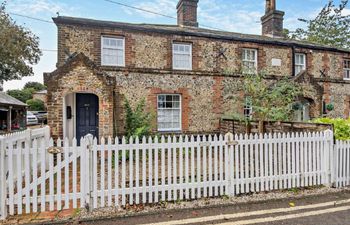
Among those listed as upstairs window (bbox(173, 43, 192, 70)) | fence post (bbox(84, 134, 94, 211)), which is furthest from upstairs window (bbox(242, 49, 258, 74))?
fence post (bbox(84, 134, 94, 211))

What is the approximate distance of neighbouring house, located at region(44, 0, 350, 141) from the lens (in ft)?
34.5

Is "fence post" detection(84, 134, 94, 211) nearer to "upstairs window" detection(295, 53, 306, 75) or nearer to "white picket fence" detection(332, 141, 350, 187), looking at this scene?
"white picket fence" detection(332, 141, 350, 187)

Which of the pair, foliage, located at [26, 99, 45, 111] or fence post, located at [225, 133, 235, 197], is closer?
fence post, located at [225, 133, 235, 197]

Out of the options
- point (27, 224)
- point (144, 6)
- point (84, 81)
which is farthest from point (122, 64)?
point (27, 224)

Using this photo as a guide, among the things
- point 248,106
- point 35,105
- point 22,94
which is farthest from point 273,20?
point 22,94

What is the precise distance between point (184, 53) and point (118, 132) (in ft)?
17.8

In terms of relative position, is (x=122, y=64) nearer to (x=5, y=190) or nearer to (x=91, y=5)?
(x=91, y=5)

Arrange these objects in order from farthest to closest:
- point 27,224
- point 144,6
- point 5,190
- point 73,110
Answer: point 144,6 < point 73,110 < point 5,190 < point 27,224

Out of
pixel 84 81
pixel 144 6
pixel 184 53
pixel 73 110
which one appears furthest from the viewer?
pixel 144 6

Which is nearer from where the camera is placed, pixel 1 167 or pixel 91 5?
pixel 1 167

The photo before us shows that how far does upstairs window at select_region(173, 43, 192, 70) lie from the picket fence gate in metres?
8.22

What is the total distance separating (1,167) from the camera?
447 cm

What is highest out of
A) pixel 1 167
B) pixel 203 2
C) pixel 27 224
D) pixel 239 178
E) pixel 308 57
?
pixel 203 2

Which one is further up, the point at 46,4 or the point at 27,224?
the point at 46,4
